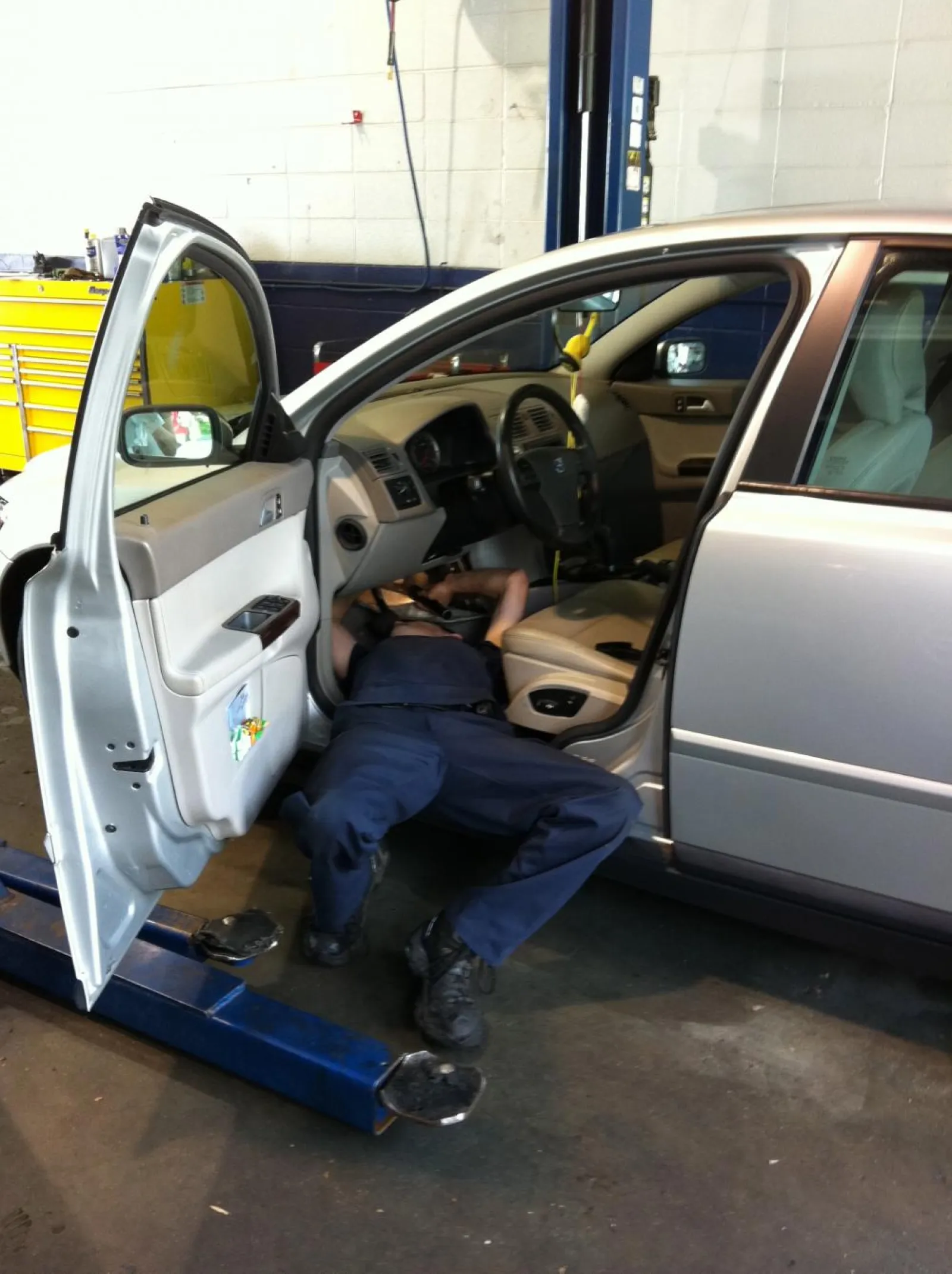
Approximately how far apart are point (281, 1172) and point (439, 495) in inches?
68.3

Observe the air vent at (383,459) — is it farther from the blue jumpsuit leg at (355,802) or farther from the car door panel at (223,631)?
the blue jumpsuit leg at (355,802)

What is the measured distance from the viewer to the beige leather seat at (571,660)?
2.20 m

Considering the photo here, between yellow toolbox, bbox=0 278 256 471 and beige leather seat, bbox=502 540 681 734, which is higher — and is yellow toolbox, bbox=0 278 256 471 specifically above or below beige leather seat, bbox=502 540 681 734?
above

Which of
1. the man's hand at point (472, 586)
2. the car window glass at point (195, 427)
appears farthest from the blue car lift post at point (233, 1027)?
the man's hand at point (472, 586)

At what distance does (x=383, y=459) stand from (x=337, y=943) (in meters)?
1.18

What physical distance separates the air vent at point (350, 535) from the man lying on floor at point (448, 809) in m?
0.35

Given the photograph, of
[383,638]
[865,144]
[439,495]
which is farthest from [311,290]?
[383,638]

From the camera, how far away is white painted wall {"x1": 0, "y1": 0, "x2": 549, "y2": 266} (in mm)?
5273

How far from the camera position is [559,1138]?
1.80 metres

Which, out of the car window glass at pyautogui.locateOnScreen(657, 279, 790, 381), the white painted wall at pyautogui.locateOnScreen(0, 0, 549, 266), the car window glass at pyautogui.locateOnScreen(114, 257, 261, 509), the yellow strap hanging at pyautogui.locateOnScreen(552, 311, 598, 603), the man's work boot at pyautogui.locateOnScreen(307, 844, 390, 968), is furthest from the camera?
the white painted wall at pyautogui.locateOnScreen(0, 0, 549, 266)

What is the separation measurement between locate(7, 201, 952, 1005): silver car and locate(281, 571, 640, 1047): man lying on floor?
128 millimetres

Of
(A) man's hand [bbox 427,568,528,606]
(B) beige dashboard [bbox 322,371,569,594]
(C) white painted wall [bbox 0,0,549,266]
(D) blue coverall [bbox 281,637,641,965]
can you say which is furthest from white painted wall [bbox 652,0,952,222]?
(D) blue coverall [bbox 281,637,641,965]

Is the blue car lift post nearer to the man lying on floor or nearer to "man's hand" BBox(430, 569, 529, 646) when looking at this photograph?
the man lying on floor

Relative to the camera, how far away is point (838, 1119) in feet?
6.05
